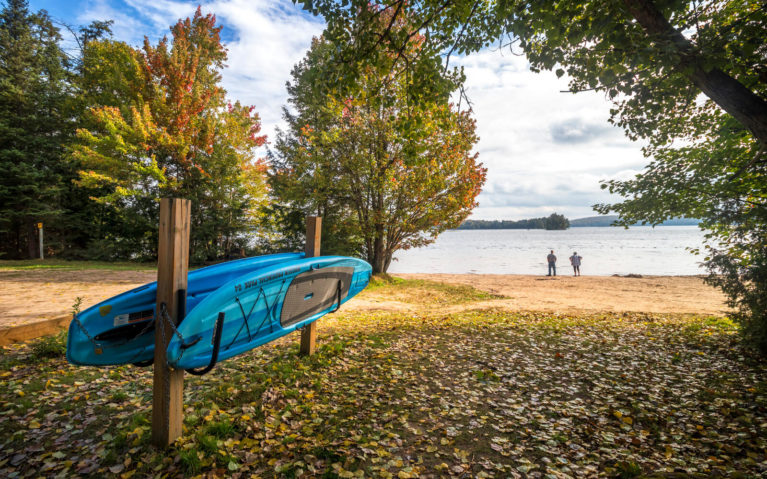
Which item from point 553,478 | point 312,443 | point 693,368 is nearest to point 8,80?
point 312,443

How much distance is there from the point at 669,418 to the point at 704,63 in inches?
155

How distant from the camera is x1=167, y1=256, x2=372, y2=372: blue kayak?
2881mm

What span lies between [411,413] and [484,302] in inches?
348

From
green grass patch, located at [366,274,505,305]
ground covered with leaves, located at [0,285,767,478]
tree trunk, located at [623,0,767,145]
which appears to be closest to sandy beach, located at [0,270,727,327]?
green grass patch, located at [366,274,505,305]

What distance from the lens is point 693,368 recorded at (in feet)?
15.7

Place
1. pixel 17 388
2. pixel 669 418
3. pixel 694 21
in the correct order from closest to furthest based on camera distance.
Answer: pixel 669 418, pixel 17 388, pixel 694 21

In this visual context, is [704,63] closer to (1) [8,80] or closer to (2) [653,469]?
(2) [653,469]

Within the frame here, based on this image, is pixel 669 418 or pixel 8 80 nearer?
pixel 669 418

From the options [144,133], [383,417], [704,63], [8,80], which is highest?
[8,80]

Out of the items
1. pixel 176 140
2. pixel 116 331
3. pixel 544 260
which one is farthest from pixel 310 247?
pixel 544 260

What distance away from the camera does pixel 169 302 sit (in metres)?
2.79

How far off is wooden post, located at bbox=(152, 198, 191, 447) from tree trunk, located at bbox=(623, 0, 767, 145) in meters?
5.18

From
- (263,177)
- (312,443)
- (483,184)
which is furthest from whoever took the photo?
(263,177)

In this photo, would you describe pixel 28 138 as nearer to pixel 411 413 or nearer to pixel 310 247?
pixel 310 247
